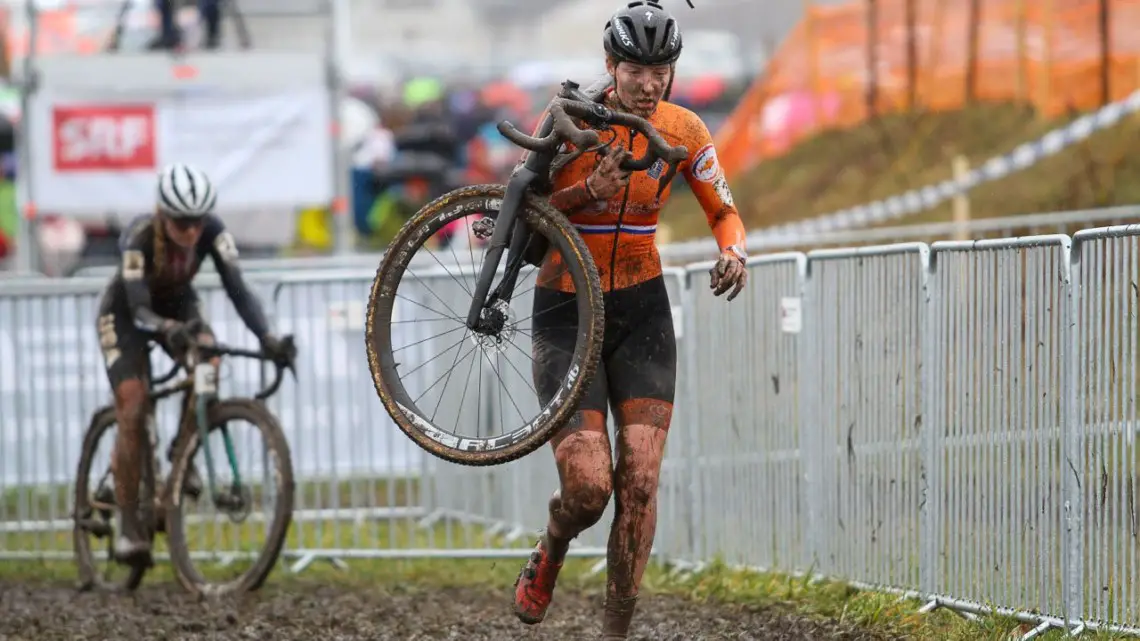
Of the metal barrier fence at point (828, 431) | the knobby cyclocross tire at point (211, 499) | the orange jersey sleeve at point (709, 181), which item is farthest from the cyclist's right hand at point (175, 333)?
the orange jersey sleeve at point (709, 181)

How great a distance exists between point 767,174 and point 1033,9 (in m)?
6.79

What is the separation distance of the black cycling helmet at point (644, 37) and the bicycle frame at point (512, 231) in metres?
0.22

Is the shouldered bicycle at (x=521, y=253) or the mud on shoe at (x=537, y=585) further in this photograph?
the mud on shoe at (x=537, y=585)

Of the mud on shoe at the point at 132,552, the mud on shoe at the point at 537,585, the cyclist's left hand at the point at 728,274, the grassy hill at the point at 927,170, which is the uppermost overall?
the grassy hill at the point at 927,170

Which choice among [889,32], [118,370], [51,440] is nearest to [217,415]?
[118,370]

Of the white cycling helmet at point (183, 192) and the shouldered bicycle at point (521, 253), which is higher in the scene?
the white cycling helmet at point (183, 192)

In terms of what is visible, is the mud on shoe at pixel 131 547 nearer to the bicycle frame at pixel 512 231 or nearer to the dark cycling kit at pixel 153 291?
the dark cycling kit at pixel 153 291

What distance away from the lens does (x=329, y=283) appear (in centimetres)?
1089

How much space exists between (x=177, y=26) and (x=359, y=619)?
10.3 m

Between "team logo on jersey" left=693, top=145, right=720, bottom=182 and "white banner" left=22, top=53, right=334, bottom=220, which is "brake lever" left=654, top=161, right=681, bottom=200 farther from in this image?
"white banner" left=22, top=53, right=334, bottom=220

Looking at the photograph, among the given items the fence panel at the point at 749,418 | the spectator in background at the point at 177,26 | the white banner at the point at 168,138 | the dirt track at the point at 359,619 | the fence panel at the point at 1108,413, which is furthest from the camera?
the spectator in background at the point at 177,26

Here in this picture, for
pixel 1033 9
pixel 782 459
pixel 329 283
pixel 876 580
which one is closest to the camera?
pixel 876 580

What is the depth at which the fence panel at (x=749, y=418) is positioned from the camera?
8.84 metres

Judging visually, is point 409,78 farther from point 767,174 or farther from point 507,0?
point 767,174
